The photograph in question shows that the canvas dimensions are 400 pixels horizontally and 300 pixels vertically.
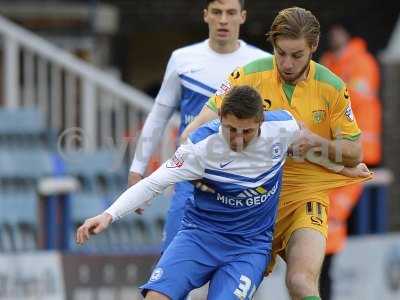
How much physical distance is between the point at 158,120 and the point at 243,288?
1906 mm

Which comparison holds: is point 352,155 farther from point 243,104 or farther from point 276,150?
point 243,104

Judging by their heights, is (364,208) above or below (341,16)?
below

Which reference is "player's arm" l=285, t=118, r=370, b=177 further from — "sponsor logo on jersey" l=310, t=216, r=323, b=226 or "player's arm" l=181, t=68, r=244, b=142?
"player's arm" l=181, t=68, r=244, b=142

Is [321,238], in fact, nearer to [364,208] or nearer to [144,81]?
[364,208]

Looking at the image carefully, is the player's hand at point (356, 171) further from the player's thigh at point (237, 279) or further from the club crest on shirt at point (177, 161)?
the club crest on shirt at point (177, 161)

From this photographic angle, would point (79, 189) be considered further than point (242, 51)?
Yes

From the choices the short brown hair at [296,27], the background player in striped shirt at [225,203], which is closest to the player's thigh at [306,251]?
the background player in striped shirt at [225,203]

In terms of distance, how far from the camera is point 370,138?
13008 millimetres

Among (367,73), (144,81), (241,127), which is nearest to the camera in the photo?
(241,127)

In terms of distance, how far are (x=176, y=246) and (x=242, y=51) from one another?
70.6 inches

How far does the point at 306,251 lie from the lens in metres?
7.59

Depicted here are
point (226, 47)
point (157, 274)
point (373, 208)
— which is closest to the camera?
point (157, 274)

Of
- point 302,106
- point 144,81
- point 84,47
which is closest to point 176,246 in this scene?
point 302,106

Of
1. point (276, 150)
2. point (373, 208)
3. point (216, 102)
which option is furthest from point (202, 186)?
point (373, 208)
